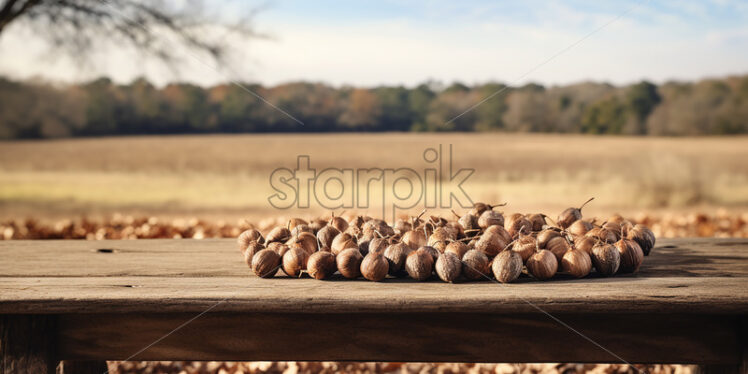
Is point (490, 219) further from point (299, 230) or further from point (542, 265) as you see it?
point (299, 230)

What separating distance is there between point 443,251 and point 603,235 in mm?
501

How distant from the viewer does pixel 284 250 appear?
1.62 metres

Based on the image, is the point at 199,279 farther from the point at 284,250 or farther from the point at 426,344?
the point at 426,344

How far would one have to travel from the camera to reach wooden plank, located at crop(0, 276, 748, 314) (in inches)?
52.1

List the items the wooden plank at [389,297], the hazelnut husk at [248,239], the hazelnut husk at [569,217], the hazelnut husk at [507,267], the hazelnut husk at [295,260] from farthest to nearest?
the hazelnut husk at [569,217] < the hazelnut husk at [248,239] < the hazelnut husk at [295,260] < the hazelnut husk at [507,267] < the wooden plank at [389,297]

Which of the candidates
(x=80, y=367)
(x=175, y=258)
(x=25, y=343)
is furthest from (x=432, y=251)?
(x=80, y=367)

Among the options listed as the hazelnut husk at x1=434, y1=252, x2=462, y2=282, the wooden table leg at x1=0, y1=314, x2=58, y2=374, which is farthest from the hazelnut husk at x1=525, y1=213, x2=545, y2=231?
the wooden table leg at x1=0, y1=314, x2=58, y2=374

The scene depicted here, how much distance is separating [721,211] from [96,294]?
5690mm

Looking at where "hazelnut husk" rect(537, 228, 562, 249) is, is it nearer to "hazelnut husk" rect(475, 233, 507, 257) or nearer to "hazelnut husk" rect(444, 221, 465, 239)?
"hazelnut husk" rect(475, 233, 507, 257)

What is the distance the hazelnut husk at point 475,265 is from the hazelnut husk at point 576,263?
217 millimetres

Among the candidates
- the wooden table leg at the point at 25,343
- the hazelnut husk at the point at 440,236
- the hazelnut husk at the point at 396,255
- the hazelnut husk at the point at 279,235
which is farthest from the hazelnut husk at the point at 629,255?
the wooden table leg at the point at 25,343

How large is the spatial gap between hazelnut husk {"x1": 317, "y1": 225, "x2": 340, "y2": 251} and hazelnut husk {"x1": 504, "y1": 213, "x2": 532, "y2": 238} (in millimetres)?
523

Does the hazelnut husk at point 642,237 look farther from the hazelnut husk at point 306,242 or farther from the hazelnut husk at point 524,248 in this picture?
the hazelnut husk at point 306,242

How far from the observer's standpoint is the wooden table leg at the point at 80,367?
6.61ft
